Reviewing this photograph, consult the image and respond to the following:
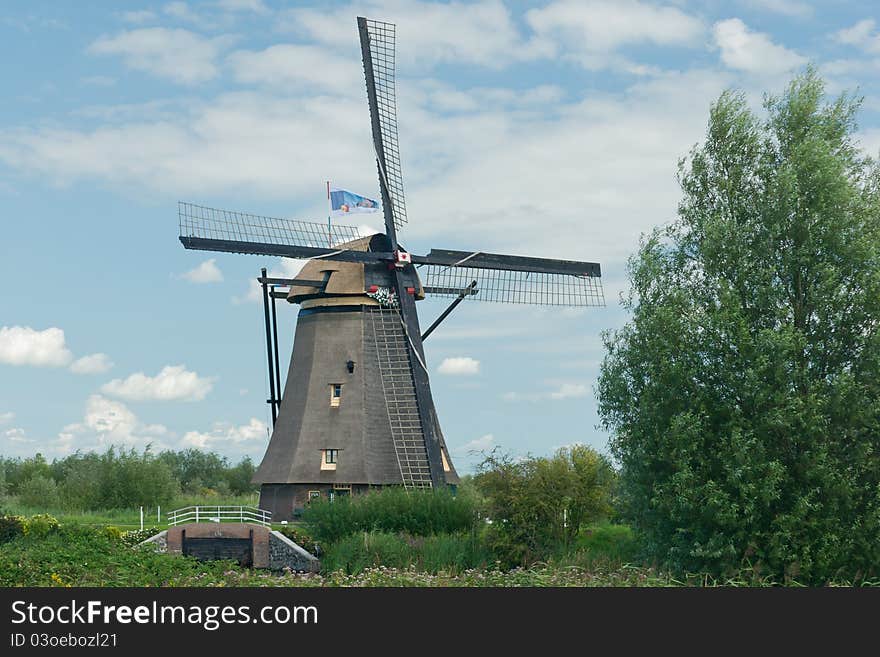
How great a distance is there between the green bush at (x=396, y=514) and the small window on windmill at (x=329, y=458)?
3669 millimetres

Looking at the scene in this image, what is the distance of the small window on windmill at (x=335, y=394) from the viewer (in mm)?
31250

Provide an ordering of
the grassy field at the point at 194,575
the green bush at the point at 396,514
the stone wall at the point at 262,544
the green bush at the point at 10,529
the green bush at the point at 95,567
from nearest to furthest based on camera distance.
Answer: the grassy field at the point at 194,575 → the green bush at the point at 95,567 → the green bush at the point at 396,514 → the stone wall at the point at 262,544 → the green bush at the point at 10,529

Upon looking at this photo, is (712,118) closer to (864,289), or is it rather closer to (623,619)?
(864,289)

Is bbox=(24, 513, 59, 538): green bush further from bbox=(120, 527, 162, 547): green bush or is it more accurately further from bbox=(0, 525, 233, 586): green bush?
bbox=(0, 525, 233, 586): green bush

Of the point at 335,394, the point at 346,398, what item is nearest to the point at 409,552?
the point at 346,398

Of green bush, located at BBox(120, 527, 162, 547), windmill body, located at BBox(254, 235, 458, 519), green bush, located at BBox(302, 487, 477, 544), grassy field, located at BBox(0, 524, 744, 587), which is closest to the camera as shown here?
grassy field, located at BBox(0, 524, 744, 587)

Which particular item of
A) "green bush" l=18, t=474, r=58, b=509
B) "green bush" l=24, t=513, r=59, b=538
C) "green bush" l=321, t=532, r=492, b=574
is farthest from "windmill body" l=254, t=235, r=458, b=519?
"green bush" l=18, t=474, r=58, b=509

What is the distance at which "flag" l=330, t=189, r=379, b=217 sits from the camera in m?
31.6

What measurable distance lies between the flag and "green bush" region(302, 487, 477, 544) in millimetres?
9038

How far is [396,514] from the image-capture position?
1016 inches

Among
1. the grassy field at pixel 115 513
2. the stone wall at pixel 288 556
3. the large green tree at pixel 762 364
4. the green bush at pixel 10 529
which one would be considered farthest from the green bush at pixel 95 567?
the grassy field at pixel 115 513

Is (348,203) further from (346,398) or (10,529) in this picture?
(10,529)

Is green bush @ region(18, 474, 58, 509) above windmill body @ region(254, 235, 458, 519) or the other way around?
the other way around

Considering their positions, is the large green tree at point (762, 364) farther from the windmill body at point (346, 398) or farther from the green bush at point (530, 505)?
the windmill body at point (346, 398)
